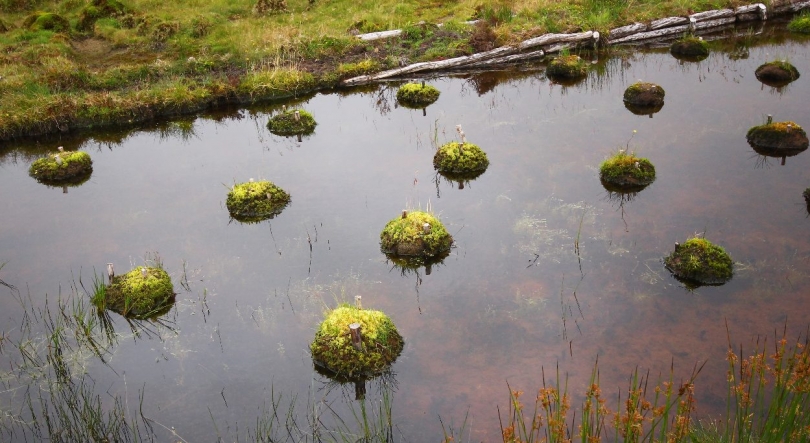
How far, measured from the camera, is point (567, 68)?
2219 centimetres

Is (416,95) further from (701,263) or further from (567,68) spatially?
(701,263)

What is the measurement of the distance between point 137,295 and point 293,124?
8617 mm

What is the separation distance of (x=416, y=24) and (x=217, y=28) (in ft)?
27.2

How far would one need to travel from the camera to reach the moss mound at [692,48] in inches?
917

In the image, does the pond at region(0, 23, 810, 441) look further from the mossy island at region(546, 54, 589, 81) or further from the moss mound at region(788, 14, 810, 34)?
the moss mound at region(788, 14, 810, 34)

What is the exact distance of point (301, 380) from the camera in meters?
10.6

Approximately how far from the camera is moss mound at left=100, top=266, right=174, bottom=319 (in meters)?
12.4

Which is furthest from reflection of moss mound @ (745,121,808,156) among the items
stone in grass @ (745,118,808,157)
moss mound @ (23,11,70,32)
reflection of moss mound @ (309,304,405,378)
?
moss mound @ (23,11,70,32)

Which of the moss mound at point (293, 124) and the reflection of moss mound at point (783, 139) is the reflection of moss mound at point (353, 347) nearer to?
the moss mound at point (293, 124)

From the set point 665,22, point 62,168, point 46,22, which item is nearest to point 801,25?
point 665,22

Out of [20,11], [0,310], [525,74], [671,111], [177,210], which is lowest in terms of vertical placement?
[0,310]

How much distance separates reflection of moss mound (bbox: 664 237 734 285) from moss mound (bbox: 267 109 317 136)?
36.9 ft

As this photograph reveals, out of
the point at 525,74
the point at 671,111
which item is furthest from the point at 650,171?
the point at 525,74

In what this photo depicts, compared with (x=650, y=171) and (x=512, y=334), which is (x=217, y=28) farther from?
(x=512, y=334)
